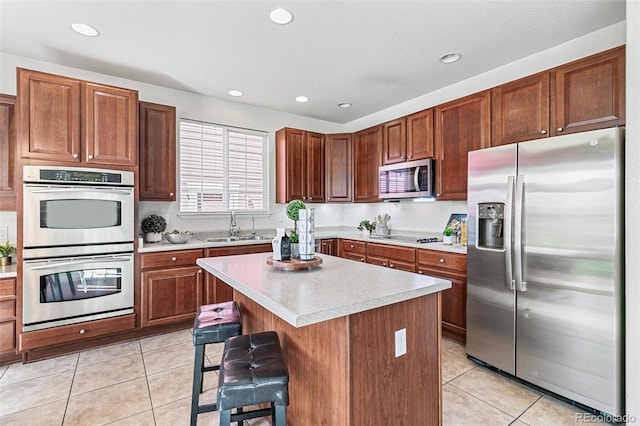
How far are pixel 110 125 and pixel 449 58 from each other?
3.40m

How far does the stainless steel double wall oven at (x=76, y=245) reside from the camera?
2.57 m

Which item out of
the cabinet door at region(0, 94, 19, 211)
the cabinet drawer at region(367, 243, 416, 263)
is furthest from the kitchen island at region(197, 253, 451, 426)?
the cabinet door at region(0, 94, 19, 211)

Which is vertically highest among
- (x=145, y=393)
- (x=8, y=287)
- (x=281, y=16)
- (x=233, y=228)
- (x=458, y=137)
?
(x=281, y=16)

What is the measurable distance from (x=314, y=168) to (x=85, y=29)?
2918mm

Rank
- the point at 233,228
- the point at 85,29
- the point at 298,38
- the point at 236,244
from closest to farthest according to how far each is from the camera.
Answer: the point at 85,29 → the point at 298,38 → the point at 236,244 → the point at 233,228

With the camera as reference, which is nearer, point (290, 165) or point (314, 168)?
point (290, 165)

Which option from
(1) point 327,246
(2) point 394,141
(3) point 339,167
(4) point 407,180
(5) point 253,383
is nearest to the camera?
(5) point 253,383

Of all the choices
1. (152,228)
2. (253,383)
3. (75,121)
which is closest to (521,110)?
(253,383)

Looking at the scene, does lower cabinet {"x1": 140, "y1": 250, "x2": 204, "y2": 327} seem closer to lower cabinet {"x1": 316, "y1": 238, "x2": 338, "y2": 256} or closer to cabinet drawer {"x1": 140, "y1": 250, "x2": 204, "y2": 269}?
cabinet drawer {"x1": 140, "y1": 250, "x2": 204, "y2": 269}

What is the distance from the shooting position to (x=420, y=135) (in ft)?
11.8

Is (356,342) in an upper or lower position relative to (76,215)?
lower

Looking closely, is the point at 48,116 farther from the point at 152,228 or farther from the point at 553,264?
the point at 553,264

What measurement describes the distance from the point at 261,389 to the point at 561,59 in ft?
11.6

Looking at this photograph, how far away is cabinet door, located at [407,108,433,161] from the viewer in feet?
11.4
